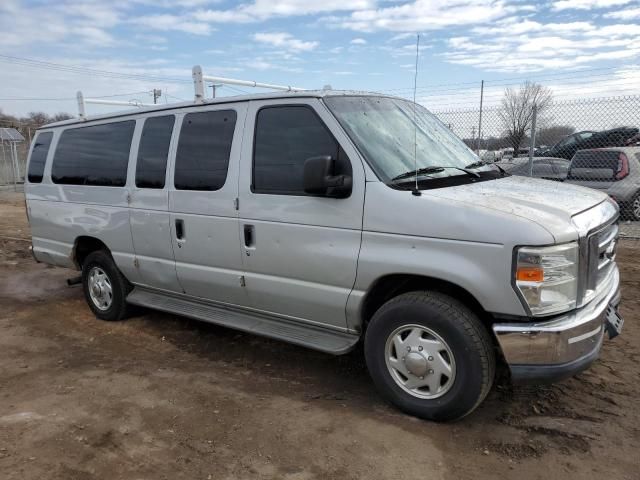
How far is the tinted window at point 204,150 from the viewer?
4344mm

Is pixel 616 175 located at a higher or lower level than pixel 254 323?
higher

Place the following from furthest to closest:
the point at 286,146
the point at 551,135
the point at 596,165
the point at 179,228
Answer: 1. the point at 551,135
2. the point at 596,165
3. the point at 179,228
4. the point at 286,146

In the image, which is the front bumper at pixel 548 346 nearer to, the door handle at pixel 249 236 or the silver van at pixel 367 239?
the silver van at pixel 367 239

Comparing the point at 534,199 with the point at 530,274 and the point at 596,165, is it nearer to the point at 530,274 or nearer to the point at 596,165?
the point at 530,274

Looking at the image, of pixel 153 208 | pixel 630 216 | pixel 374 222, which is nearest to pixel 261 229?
pixel 374 222

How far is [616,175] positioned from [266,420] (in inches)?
372

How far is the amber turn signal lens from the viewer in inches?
116

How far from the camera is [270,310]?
427 cm

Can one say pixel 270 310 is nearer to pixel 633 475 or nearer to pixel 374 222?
pixel 374 222

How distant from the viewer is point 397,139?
3926 mm

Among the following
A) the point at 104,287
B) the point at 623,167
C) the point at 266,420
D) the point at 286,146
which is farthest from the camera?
the point at 623,167

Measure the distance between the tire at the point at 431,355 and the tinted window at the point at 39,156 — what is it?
15.6 feet

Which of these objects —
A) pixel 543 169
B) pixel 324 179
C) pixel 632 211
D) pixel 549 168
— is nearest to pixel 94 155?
pixel 324 179

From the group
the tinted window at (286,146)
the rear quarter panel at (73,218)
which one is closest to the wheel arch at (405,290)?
the tinted window at (286,146)
